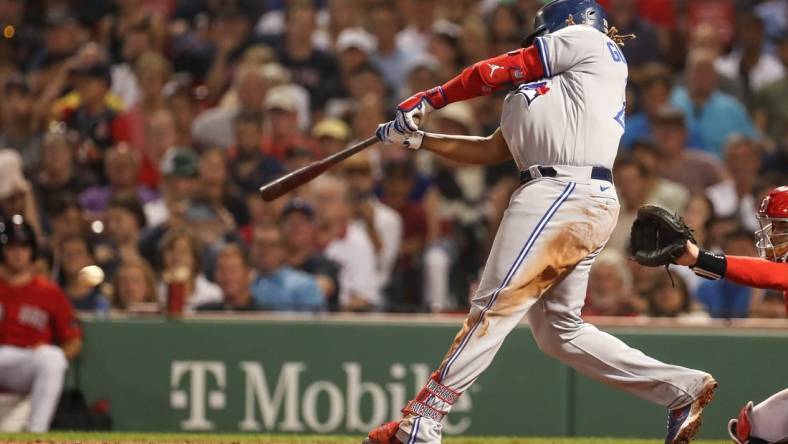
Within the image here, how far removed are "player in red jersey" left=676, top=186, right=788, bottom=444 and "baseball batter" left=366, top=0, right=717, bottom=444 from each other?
438 mm

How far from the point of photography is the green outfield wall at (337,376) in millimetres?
8734

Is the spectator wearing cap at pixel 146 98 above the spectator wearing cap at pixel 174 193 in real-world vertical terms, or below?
above

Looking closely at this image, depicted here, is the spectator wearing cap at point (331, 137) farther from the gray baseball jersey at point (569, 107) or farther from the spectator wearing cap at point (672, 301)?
the gray baseball jersey at point (569, 107)

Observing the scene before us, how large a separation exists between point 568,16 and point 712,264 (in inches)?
48.0

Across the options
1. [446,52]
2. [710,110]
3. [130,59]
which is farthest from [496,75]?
[130,59]

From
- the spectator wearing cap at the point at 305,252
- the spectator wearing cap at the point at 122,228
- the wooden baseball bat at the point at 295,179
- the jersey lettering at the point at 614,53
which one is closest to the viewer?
the jersey lettering at the point at 614,53

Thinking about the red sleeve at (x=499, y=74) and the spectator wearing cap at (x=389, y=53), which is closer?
the red sleeve at (x=499, y=74)

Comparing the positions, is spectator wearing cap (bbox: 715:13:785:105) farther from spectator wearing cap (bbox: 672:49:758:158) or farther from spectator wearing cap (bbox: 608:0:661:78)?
spectator wearing cap (bbox: 608:0:661:78)

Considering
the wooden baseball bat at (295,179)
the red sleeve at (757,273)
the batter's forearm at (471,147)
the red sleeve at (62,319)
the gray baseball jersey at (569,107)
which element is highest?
the gray baseball jersey at (569,107)

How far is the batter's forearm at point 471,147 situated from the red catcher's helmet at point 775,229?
45.6 inches

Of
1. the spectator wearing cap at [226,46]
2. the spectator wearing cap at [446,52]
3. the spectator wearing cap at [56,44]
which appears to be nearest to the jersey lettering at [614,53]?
the spectator wearing cap at [446,52]

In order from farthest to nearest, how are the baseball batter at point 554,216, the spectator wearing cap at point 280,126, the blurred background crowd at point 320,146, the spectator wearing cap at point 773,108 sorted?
1. the spectator wearing cap at point 773,108
2. the spectator wearing cap at point 280,126
3. the blurred background crowd at point 320,146
4. the baseball batter at point 554,216

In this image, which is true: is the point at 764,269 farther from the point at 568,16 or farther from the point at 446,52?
the point at 446,52

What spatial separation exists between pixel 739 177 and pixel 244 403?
433 centimetres
